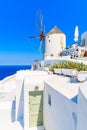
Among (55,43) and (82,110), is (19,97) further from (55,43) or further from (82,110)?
(55,43)

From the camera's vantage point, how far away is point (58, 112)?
817 centimetres

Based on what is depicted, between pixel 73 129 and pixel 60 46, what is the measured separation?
1076 inches

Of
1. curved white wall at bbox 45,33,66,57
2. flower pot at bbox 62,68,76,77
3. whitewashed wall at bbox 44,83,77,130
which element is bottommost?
whitewashed wall at bbox 44,83,77,130

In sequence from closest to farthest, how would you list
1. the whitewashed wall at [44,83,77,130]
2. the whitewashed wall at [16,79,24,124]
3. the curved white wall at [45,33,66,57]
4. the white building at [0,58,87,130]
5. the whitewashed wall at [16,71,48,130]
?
1. the whitewashed wall at [44,83,77,130]
2. the white building at [0,58,87,130]
3. the whitewashed wall at [16,71,48,130]
4. the whitewashed wall at [16,79,24,124]
5. the curved white wall at [45,33,66,57]

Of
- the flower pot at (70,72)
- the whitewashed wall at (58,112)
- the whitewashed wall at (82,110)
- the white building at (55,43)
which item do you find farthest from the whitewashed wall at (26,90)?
the white building at (55,43)

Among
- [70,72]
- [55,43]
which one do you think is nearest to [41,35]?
[55,43]

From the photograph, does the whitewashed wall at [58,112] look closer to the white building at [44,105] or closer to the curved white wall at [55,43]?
the white building at [44,105]

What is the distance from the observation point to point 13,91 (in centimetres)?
1609

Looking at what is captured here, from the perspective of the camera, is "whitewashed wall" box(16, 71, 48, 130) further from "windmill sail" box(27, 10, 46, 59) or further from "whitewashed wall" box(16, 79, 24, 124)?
"windmill sail" box(27, 10, 46, 59)

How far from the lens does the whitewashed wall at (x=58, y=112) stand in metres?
6.67

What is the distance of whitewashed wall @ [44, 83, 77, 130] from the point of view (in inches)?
263

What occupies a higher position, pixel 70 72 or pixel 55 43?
pixel 55 43

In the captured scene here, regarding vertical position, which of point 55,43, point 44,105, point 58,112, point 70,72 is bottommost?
point 44,105

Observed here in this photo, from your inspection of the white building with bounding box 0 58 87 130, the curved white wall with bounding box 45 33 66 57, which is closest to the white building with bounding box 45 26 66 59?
the curved white wall with bounding box 45 33 66 57
